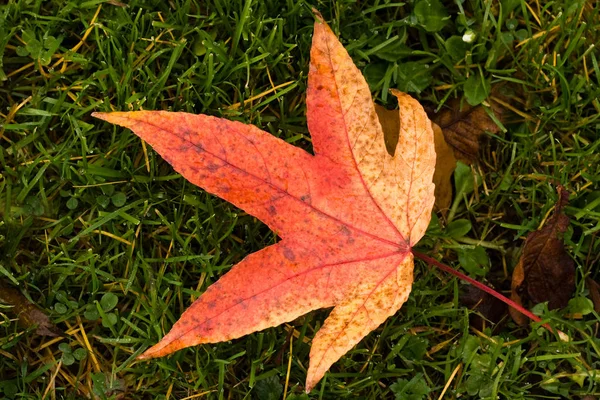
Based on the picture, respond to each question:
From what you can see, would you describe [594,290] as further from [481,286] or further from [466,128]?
[466,128]

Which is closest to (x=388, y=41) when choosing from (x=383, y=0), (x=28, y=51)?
(x=383, y=0)

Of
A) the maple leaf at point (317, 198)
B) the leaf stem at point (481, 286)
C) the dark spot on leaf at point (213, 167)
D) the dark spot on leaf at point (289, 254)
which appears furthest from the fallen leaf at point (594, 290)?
the dark spot on leaf at point (213, 167)

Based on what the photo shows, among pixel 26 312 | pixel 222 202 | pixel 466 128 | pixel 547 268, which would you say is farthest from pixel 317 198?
pixel 26 312

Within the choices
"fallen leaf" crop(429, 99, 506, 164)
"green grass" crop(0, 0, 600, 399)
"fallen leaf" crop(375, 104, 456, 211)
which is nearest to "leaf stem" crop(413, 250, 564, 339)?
"green grass" crop(0, 0, 600, 399)

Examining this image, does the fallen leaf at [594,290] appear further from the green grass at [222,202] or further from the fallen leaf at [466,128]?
the fallen leaf at [466,128]

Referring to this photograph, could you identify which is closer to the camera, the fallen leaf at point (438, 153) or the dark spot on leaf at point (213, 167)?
the dark spot on leaf at point (213, 167)

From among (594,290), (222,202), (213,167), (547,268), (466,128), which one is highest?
(213,167)

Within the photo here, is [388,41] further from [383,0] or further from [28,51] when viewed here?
[28,51]
